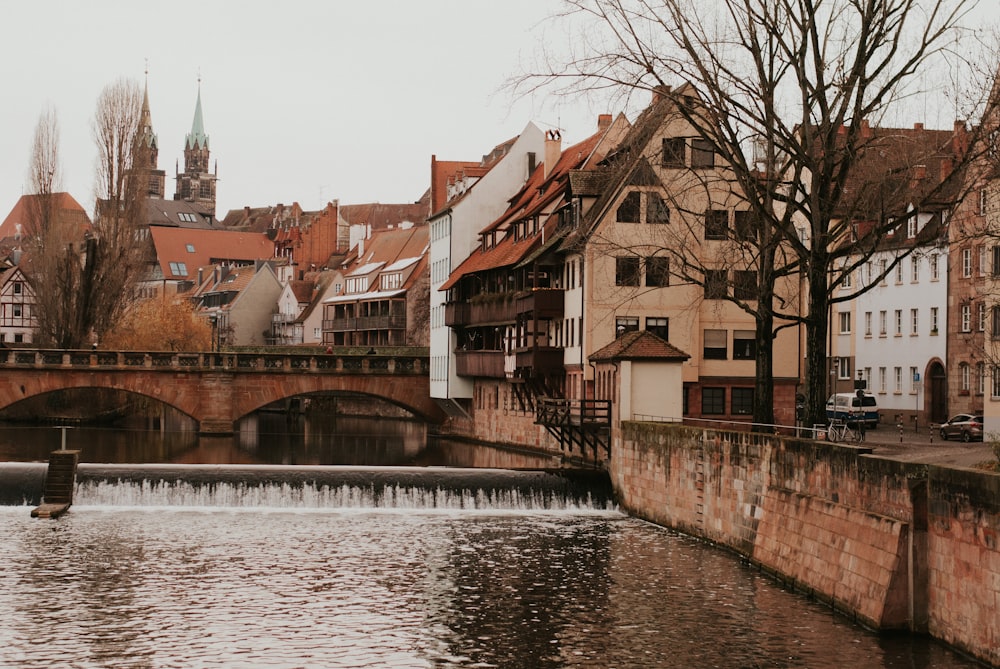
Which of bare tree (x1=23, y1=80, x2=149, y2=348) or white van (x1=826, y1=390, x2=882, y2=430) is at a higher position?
bare tree (x1=23, y1=80, x2=149, y2=348)

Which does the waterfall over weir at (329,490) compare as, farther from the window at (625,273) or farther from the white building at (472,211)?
the white building at (472,211)

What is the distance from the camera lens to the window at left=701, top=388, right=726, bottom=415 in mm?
53312

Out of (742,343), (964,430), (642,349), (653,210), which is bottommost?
(964,430)

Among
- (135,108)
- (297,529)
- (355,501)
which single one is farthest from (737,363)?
(135,108)

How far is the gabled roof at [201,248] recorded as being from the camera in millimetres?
178875

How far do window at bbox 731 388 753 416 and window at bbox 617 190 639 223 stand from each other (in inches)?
273

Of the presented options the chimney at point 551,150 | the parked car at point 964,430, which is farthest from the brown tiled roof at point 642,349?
the chimney at point 551,150

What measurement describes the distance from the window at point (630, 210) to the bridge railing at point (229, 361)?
29410 mm

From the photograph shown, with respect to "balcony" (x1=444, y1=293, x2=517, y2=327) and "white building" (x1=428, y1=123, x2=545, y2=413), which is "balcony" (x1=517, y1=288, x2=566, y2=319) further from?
"white building" (x1=428, y1=123, x2=545, y2=413)

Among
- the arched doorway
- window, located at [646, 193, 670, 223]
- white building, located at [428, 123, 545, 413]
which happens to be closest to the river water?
window, located at [646, 193, 670, 223]

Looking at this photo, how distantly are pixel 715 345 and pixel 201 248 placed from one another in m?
136

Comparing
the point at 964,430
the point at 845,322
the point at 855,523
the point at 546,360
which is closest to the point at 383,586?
the point at 855,523

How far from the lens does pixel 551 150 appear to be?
69.9 m

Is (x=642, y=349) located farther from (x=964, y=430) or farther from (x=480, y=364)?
(x=480, y=364)
